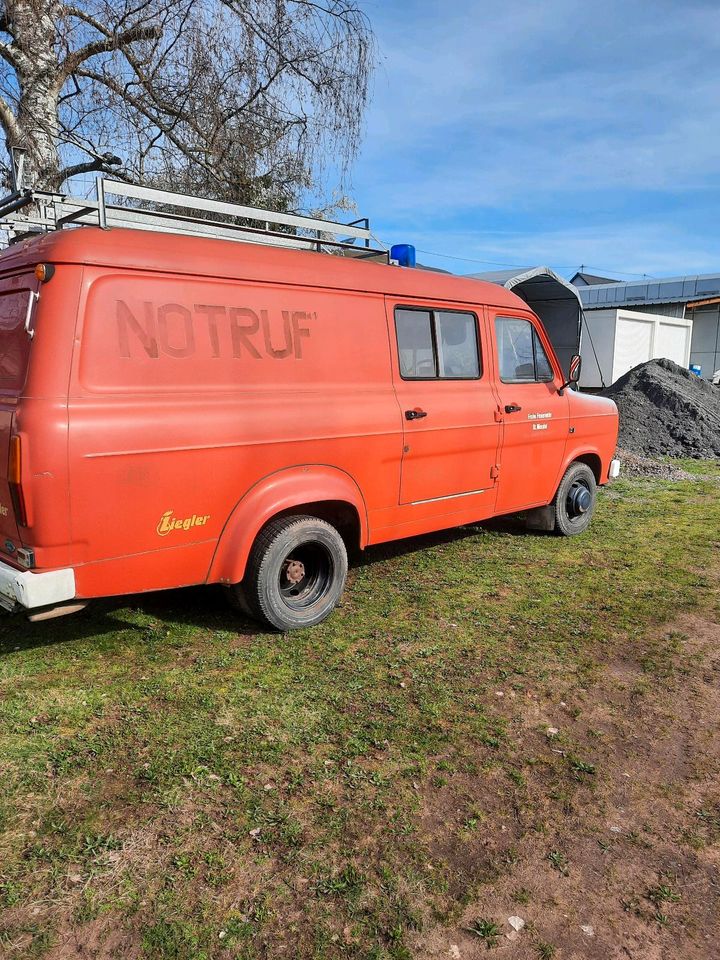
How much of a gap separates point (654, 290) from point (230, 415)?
4434cm

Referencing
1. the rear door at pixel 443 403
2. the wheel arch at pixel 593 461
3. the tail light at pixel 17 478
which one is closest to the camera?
the tail light at pixel 17 478

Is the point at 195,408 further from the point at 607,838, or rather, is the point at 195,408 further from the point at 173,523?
the point at 607,838

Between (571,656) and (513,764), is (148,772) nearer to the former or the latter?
(513,764)

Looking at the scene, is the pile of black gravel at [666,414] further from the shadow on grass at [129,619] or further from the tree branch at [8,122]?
the tree branch at [8,122]

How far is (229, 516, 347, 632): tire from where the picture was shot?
4.21 metres

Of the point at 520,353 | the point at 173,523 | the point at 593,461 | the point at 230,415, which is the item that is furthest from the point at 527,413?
the point at 173,523

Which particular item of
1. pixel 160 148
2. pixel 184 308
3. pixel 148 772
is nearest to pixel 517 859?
pixel 148 772

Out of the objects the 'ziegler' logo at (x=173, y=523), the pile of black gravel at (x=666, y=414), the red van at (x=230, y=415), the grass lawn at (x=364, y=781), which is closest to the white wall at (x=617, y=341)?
the pile of black gravel at (x=666, y=414)

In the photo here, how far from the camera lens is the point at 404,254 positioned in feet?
18.8

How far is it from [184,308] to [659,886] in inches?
138

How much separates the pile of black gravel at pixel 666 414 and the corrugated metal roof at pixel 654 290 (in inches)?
1032

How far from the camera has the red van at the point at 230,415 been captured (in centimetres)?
338

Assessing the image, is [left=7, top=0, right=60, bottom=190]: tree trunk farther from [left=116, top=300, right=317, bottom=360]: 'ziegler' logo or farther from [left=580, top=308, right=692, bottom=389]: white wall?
[left=580, top=308, right=692, bottom=389]: white wall

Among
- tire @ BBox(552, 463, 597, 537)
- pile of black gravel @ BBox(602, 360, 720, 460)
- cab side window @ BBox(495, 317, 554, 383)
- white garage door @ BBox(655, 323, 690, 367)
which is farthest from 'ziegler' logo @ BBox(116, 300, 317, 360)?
white garage door @ BBox(655, 323, 690, 367)
